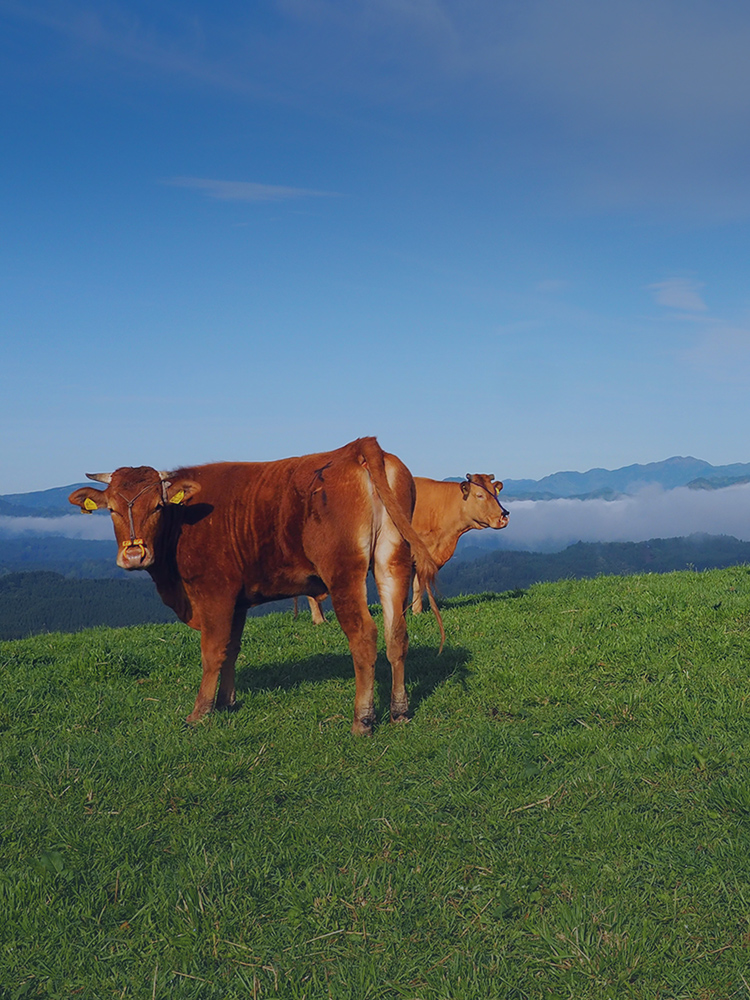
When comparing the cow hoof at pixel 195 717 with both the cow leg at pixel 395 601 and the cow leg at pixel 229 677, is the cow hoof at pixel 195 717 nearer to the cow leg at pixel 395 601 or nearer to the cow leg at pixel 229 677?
the cow leg at pixel 229 677

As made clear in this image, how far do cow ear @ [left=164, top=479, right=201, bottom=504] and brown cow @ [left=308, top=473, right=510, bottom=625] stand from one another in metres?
10.2

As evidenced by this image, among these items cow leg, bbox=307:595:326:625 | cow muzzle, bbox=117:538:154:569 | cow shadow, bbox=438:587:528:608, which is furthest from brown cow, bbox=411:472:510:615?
cow muzzle, bbox=117:538:154:569

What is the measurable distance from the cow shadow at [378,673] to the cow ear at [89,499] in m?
2.78

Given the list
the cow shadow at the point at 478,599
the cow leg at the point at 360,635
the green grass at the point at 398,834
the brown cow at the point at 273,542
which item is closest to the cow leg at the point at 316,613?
the cow shadow at the point at 478,599

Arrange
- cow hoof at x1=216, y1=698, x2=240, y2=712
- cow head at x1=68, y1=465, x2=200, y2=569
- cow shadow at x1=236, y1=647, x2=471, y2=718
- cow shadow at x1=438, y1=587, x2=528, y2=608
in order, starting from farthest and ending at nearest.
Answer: cow shadow at x1=438, y1=587, x2=528, y2=608
cow shadow at x1=236, y1=647, x2=471, y2=718
cow hoof at x1=216, y1=698, x2=240, y2=712
cow head at x1=68, y1=465, x2=200, y2=569

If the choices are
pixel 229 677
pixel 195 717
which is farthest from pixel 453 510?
pixel 195 717

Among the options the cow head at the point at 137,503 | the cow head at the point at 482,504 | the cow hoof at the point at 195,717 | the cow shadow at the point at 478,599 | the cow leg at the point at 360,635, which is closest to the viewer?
the cow leg at the point at 360,635

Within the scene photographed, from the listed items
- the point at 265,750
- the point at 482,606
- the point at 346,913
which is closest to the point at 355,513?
the point at 265,750

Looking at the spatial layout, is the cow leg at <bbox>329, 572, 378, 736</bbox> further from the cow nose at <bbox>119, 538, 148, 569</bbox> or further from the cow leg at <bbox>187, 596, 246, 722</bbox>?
the cow nose at <bbox>119, 538, 148, 569</bbox>

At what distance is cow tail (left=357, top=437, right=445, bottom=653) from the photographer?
8.35m

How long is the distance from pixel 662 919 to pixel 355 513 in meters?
4.69

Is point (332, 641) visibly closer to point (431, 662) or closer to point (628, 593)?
point (431, 662)

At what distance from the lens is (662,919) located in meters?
4.79

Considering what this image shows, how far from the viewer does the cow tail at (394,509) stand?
835cm
